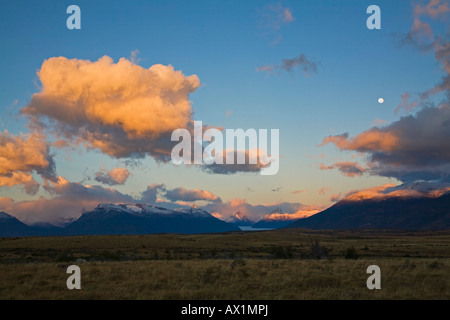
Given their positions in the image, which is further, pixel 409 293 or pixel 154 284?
pixel 154 284

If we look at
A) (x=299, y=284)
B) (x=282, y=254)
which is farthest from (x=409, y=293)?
(x=282, y=254)

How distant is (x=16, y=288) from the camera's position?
19.0m

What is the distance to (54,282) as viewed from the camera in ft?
68.6

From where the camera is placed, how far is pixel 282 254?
4550 centimetres
